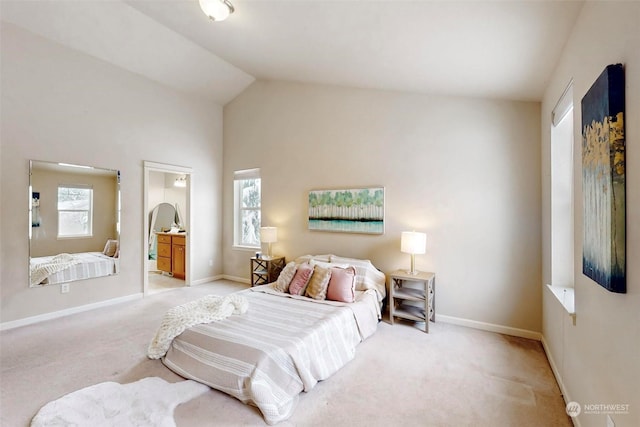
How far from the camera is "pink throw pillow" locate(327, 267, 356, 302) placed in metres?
3.21

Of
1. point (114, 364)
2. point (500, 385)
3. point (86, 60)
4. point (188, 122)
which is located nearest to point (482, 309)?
point (500, 385)

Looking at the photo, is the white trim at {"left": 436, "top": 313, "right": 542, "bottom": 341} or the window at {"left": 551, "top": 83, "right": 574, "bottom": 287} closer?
the window at {"left": 551, "top": 83, "right": 574, "bottom": 287}

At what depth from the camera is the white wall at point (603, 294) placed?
114 centimetres

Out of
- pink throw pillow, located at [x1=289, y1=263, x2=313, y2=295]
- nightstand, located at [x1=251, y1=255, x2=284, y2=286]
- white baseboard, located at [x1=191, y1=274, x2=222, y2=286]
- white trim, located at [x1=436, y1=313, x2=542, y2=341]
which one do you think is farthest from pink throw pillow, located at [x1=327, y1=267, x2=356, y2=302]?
white baseboard, located at [x1=191, y1=274, x2=222, y2=286]

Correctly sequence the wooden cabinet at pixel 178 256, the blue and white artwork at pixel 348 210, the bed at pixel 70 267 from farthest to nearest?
the wooden cabinet at pixel 178 256 → the blue and white artwork at pixel 348 210 → the bed at pixel 70 267

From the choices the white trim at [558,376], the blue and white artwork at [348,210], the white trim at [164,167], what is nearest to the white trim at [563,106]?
A: the blue and white artwork at [348,210]

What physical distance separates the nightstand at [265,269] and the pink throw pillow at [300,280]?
4.17ft

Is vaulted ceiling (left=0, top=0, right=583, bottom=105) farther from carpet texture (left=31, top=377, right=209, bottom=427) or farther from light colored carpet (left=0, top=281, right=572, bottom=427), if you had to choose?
carpet texture (left=31, top=377, right=209, bottom=427)

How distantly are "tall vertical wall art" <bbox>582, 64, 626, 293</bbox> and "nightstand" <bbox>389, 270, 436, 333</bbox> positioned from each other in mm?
1884

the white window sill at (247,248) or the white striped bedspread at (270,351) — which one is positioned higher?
the white window sill at (247,248)

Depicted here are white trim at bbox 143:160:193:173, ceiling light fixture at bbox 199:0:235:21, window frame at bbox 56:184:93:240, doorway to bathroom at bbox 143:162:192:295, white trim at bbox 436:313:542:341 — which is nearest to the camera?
ceiling light fixture at bbox 199:0:235:21

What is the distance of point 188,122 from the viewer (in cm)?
527

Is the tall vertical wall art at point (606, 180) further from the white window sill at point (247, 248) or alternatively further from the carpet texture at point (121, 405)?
the white window sill at point (247, 248)

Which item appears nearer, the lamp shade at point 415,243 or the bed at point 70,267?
the lamp shade at point 415,243
